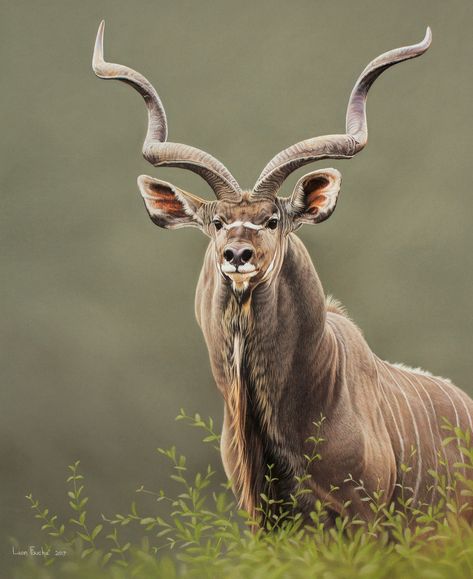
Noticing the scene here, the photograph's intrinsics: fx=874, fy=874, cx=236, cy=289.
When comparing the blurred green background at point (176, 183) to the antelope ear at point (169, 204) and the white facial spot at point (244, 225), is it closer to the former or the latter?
the antelope ear at point (169, 204)

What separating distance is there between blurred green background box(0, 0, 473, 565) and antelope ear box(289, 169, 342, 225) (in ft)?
0.91

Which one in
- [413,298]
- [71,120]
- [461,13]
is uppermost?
[461,13]

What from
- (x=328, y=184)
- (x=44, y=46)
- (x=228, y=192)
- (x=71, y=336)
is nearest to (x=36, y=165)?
(x=44, y=46)

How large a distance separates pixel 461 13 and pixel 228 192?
136 cm

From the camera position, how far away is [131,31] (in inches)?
146

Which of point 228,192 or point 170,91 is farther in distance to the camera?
point 170,91

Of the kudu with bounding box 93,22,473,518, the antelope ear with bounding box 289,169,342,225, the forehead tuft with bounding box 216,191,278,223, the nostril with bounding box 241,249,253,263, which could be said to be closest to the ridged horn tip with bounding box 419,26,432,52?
the kudu with bounding box 93,22,473,518

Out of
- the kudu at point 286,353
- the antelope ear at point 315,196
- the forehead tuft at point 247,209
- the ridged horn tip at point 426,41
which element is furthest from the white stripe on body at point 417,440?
the ridged horn tip at point 426,41

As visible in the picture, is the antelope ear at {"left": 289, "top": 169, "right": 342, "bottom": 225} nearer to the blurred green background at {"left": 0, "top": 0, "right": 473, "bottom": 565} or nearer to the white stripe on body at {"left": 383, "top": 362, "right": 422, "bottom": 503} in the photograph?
the blurred green background at {"left": 0, "top": 0, "right": 473, "bottom": 565}

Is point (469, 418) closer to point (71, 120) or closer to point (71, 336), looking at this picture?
point (71, 336)

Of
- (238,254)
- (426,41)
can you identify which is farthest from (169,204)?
(426,41)

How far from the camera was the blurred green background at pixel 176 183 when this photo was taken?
333 cm

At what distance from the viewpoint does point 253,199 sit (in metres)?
3.01
